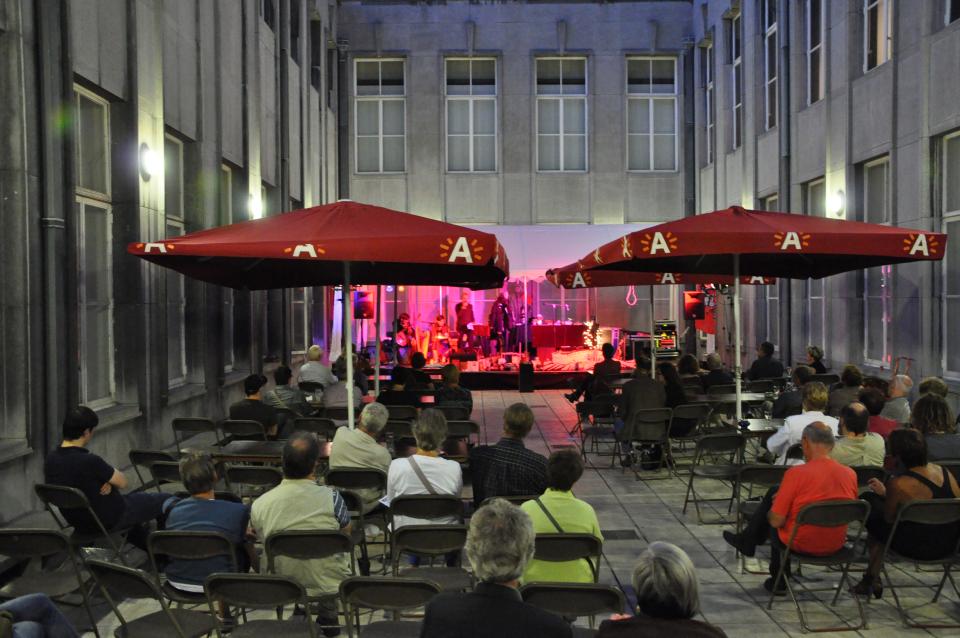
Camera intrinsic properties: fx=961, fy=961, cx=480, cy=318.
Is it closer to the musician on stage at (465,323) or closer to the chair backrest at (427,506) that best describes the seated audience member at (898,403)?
the chair backrest at (427,506)

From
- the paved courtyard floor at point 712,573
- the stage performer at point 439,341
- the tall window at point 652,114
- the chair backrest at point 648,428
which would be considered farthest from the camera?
the tall window at point 652,114

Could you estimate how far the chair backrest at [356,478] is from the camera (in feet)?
22.1

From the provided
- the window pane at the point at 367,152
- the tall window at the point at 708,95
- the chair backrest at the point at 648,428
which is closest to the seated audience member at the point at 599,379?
the chair backrest at the point at 648,428

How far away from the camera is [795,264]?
35.0ft

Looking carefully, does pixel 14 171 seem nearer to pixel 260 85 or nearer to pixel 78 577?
pixel 78 577

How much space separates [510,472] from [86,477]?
269 cm

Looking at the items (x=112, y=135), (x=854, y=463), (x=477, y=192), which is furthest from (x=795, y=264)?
(x=477, y=192)

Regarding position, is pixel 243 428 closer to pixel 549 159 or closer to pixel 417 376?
A: pixel 417 376

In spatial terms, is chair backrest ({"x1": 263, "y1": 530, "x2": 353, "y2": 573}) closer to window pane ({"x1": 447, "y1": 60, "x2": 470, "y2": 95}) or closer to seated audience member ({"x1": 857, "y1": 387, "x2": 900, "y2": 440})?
seated audience member ({"x1": 857, "y1": 387, "x2": 900, "y2": 440})

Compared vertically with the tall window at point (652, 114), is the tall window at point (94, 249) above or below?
below

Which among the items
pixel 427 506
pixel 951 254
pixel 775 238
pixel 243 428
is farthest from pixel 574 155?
pixel 427 506

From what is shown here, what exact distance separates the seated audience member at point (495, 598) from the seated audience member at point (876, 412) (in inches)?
201

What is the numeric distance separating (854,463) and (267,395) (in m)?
6.32

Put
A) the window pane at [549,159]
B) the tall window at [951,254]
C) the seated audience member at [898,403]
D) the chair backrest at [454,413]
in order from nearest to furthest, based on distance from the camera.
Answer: the seated audience member at [898,403] < the chair backrest at [454,413] < the tall window at [951,254] < the window pane at [549,159]
